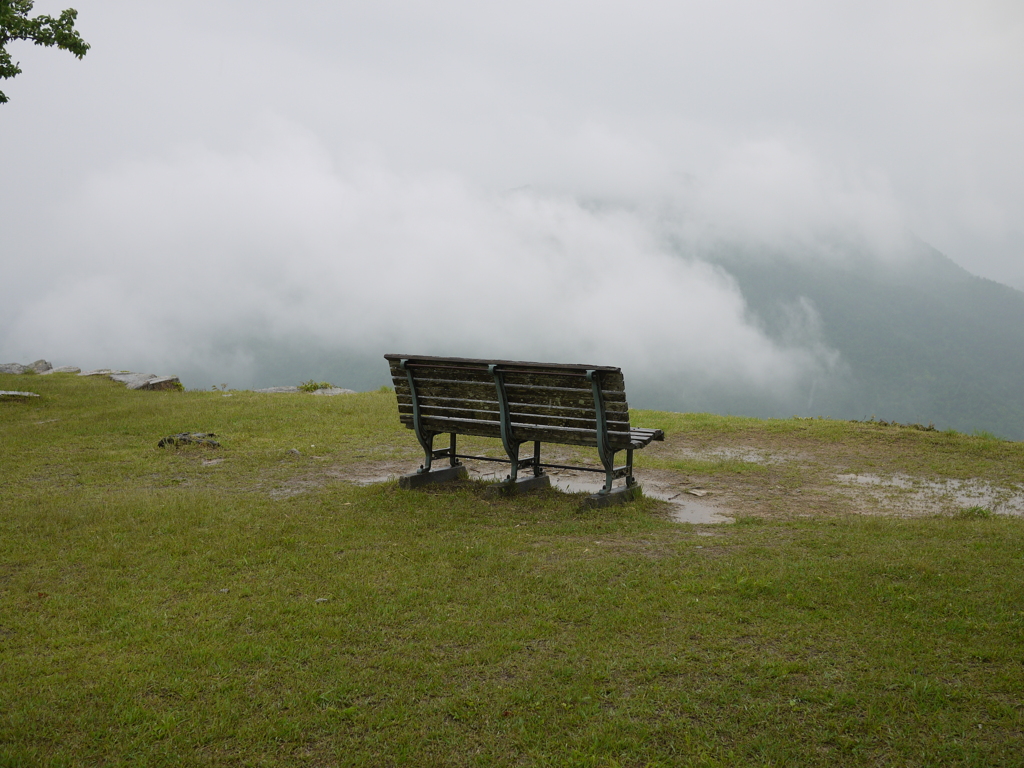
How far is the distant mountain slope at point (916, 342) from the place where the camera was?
401 feet

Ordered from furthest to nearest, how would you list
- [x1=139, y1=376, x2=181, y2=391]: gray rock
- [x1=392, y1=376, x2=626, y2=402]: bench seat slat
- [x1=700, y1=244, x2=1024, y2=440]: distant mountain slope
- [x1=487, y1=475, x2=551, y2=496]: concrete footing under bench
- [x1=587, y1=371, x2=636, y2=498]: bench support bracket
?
[x1=700, y1=244, x2=1024, y2=440]: distant mountain slope, [x1=139, y1=376, x2=181, y2=391]: gray rock, [x1=487, y1=475, x2=551, y2=496]: concrete footing under bench, [x1=392, y1=376, x2=626, y2=402]: bench seat slat, [x1=587, y1=371, x2=636, y2=498]: bench support bracket

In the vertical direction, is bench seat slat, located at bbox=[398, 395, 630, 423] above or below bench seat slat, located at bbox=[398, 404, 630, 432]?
above

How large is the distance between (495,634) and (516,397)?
363 centimetres

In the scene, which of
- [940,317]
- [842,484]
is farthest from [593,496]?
[940,317]

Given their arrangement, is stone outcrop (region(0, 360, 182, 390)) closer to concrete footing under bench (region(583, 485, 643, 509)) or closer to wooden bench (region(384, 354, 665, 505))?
wooden bench (region(384, 354, 665, 505))

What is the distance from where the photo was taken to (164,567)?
5473 millimetres

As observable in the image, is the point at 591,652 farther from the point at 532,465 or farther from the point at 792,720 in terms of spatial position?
the point at 532,465

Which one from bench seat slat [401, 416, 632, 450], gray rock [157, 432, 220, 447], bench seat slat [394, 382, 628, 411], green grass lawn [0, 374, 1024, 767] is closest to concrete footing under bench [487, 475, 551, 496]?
green grass lawn [0, 374, 1024, 767]

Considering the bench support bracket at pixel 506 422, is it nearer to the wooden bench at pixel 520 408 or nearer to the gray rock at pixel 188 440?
the wooden bench at pixel 520 408

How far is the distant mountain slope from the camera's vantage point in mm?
122250

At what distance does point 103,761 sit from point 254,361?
192 m

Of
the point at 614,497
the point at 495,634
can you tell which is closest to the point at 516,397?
the point at 614,497

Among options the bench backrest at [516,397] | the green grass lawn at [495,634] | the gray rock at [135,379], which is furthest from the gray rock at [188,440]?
the gray rock at [135,379]

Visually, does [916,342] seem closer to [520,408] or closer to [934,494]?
[934,494]
